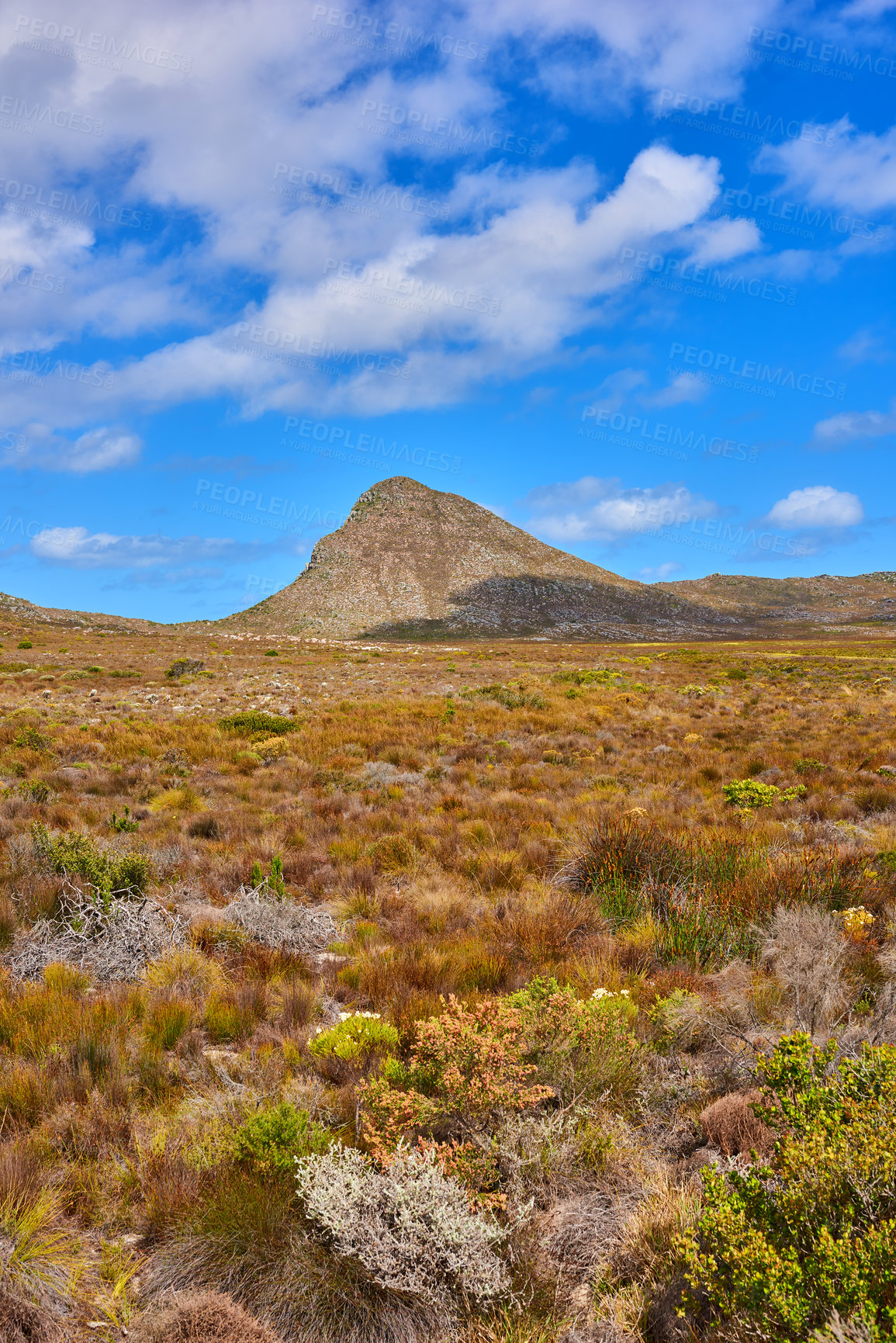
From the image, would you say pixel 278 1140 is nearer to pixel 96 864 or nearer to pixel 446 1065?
pixel 446 1065

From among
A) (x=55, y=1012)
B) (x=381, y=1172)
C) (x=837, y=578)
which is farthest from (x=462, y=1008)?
(x=837, y=578)

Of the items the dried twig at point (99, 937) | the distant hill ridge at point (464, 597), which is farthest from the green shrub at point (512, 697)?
the distant hill ridge at point (464, 597)

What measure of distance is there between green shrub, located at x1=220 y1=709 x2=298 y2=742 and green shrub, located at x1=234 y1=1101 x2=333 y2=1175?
12.0 meters

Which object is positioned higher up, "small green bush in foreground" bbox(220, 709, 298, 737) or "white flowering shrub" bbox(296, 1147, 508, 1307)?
A: "small green bush in foreground" bbox(220, 709, 298, 737)

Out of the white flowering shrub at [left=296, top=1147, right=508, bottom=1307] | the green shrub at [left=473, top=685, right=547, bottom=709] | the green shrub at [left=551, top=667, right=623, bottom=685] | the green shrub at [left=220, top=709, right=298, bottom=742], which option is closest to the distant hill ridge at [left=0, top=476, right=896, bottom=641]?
the green shrub at [left=551, top=667, right=623, bottom=685]

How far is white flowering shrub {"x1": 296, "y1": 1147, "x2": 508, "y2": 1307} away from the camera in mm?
2221

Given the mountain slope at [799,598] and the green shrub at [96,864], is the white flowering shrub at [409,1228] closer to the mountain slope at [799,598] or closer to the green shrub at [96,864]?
the green shrub at [96,864]

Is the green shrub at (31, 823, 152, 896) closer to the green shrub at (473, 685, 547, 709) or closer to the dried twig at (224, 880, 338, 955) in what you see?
the dried twig at (224, 880, 338, 955)

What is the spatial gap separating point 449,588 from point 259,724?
91277mm

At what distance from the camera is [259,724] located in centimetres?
1505

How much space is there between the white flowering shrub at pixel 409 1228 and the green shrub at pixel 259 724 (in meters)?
12.5

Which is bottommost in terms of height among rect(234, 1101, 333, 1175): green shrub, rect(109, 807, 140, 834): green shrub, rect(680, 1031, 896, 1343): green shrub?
rect(234, 1101, 333, 1175): green shrub

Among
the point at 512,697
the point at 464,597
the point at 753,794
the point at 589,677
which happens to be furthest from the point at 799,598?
the point at 753,794

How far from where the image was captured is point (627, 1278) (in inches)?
91.2
